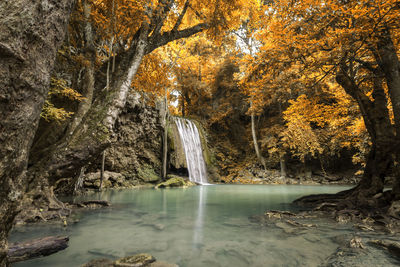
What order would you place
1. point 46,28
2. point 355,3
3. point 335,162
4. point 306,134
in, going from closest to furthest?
1. point 46,28
2. point 355,3
3. point 306,134
4. point 335,162

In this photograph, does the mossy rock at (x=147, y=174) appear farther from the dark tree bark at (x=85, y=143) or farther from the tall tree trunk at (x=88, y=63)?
the dark tree bark at (x=85, y=143)

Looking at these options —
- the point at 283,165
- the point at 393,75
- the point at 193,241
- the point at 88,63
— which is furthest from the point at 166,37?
the point at 283,165

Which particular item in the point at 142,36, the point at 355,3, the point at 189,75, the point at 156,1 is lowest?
the point at 355,3

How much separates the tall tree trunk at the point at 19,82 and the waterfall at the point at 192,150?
583 inches

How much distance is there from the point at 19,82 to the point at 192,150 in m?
16.1

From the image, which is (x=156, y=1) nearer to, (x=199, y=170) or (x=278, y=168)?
(x=199, y=170)

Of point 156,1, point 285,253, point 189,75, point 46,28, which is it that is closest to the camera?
point 46,28

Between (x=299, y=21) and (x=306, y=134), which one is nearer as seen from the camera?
(x=299, y=21)

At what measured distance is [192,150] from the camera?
56.6ft

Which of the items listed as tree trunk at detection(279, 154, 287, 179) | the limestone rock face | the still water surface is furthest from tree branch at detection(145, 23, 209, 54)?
tree trunk at detection(279, 154, 287, 179)

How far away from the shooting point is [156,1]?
20.6 feet

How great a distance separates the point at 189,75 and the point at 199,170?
10102 mm

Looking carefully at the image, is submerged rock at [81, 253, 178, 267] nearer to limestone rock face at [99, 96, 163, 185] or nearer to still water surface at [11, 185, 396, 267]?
still water surface at [11, 185, 396, 267]

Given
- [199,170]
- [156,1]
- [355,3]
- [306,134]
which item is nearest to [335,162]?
[306,134]
